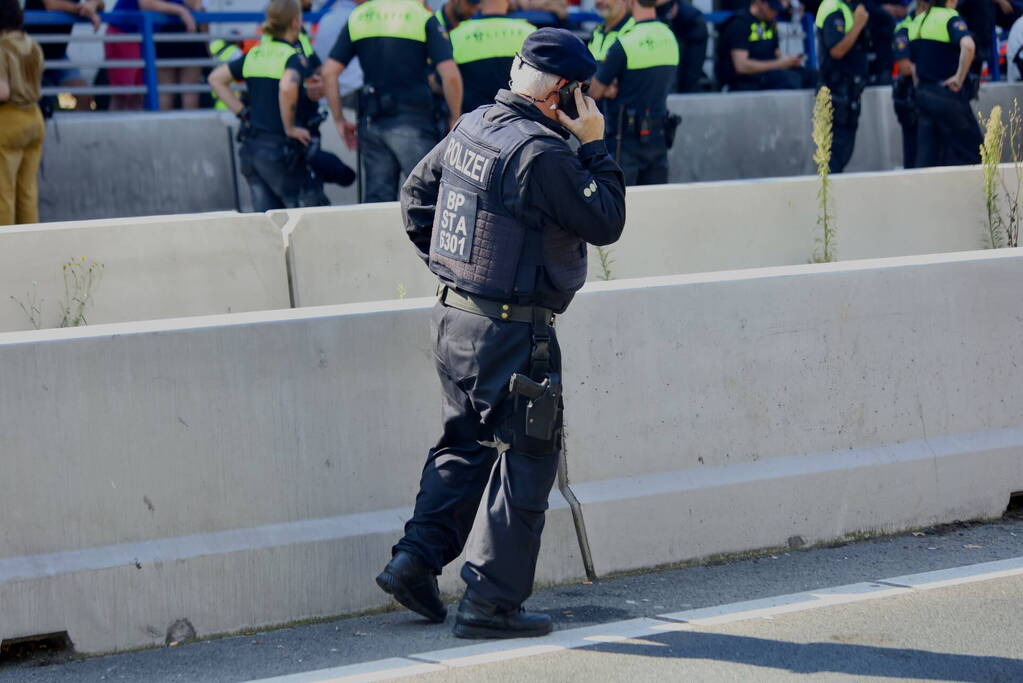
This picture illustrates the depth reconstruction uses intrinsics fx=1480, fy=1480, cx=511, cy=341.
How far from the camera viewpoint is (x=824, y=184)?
8375 mm

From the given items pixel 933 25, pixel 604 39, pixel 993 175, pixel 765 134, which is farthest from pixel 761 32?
pixel 993 175

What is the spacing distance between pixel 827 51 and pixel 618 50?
327 cm

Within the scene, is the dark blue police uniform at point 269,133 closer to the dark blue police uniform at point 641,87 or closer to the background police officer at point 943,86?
A: the dark blue police uniform at point 641,87

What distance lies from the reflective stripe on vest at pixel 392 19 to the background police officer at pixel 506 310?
5350 millimetres

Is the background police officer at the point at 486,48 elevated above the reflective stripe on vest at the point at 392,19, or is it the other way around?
the reflective stripe on vest at the point at 392,19

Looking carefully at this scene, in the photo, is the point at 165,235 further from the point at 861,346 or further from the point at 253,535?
the point at 861,346

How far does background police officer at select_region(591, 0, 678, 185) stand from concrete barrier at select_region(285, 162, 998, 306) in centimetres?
228

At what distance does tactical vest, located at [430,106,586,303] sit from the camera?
15.0 ft

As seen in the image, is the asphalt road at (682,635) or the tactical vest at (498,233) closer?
the asphalt road at (682,635)

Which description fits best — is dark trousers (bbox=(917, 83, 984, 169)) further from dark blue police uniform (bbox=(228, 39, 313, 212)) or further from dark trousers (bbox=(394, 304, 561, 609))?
dark trousers (bbox=(394, 304, 561, 609))

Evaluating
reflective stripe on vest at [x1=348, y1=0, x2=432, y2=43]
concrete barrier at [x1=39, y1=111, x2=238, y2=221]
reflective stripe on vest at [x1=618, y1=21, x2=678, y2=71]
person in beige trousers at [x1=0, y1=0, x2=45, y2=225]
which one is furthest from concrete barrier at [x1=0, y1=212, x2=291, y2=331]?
concrete barrier at [x1=39, y1=111, x2=238, y2=221]

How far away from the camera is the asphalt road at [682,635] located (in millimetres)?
4457

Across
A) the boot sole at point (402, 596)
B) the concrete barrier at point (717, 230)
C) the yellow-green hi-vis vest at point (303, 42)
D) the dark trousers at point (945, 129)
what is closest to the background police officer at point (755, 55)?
the dark trousers at point (945, 129)

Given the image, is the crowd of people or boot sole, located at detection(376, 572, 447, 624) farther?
the crowd of people
